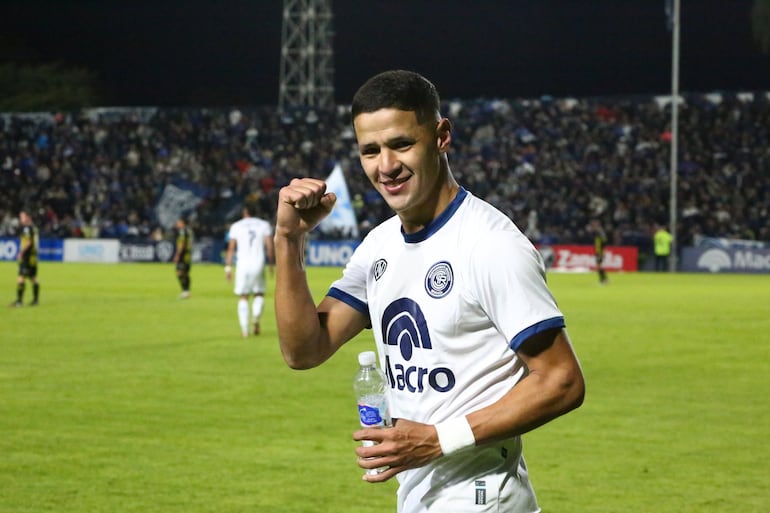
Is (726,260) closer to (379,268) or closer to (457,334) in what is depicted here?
(379,268)

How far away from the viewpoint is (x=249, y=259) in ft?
67.2

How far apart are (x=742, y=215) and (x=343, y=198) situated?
16666mm

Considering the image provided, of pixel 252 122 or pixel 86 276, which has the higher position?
pixel 252 122

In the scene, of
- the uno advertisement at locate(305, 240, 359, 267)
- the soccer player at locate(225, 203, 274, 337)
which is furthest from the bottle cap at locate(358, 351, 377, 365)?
the uno advertisement at locate(305, 240, 359, 267)

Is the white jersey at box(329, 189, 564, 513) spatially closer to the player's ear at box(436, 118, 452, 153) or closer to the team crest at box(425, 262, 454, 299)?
the team crest at box(425, 262, 454, 299)

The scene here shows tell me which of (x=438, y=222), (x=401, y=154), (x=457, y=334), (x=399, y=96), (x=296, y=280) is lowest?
(x=457, y=334)

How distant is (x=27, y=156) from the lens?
63719 mm

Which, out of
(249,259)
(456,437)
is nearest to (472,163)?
(249,259)

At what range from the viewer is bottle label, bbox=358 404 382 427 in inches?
150

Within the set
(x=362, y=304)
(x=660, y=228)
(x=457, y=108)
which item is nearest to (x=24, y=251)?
(x=362, y=304)

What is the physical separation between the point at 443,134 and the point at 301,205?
1.80ft

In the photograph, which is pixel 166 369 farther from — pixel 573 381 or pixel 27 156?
pixel 27 156

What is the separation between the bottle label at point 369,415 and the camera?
3.81 meters

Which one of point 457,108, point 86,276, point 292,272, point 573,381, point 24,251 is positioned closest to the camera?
point 573,381
